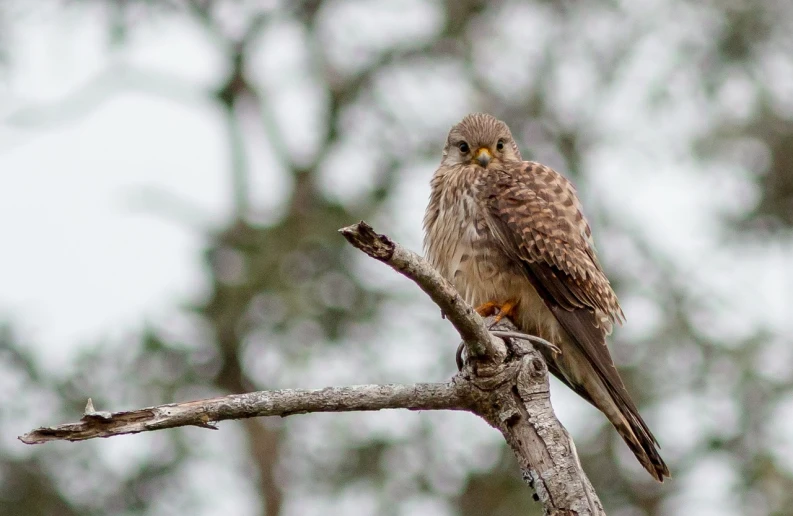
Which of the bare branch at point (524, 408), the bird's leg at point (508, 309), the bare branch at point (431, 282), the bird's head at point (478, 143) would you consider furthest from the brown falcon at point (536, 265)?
the bare branch at point (431, 282)

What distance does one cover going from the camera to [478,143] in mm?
4816

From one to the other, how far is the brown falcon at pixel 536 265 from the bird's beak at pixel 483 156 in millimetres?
96

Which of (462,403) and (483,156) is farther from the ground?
(483,156)

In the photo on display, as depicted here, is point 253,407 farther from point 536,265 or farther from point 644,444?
point 536,265

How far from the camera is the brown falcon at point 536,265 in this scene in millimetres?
3984

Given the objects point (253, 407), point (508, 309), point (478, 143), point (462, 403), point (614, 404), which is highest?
point (478, 143)

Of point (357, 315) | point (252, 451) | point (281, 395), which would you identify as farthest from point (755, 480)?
point (281, 395)

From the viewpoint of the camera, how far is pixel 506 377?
3.05 meters

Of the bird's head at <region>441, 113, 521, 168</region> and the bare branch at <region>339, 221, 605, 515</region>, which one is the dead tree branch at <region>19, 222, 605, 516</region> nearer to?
the bare branch at <region>339, 221, 605, 515</region>

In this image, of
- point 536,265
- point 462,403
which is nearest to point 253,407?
point 462,403

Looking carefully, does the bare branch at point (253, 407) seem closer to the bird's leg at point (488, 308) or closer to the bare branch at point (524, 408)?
the bare branch at point (524, 408)

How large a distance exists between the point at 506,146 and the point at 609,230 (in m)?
5.58

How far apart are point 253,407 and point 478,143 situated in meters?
2.39

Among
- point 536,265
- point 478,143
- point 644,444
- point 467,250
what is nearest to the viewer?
point 644,444
